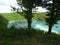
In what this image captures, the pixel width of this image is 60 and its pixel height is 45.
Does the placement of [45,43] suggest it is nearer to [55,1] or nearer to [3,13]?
[55,1]

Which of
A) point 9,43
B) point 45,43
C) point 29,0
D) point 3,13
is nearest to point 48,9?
point 29,0

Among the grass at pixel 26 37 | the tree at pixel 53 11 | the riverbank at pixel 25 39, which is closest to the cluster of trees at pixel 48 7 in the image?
the tree at pixel 53 11

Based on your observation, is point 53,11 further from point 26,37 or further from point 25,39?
point 25,39

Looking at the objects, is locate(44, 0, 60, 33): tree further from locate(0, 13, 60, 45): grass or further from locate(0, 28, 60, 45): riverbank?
locate(0, 28, 60, 45): riverbank

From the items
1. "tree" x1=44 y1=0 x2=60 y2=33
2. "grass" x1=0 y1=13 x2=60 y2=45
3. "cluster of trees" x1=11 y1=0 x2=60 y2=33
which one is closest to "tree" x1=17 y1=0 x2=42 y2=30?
"cluster of trees" x1=11 y1=0 x2=60 y2=33

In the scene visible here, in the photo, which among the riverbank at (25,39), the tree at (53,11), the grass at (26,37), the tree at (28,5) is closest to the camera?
the riverbank at (25,39)

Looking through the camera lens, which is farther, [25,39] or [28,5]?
[28,5]

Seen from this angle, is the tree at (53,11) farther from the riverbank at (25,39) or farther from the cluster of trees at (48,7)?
the riverbank at (25,39)

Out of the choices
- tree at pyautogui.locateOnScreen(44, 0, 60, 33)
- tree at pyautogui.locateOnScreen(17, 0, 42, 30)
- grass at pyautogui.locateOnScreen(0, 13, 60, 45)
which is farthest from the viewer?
tree at pyautogui.locateOnScreen(17, 0, 42, 30)

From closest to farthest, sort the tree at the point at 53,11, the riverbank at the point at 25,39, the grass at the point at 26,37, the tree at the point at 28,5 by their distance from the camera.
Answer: the riverbank at the point at 25,39
the grass at the point at 26,37
the tree at the point at 53,11
the tree at the point at 28,5

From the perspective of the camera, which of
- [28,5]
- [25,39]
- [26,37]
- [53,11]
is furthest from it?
[28,5]

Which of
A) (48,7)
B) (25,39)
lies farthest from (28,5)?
(25,39)

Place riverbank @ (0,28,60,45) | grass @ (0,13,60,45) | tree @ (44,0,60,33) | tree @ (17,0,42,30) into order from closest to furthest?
riverbank @ (0,28,60,45) → grass @ (0,13,60,45) → tree @ (44,0,60,33) → tree @ (17,0,42,30)

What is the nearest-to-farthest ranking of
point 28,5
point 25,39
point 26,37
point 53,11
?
point 25,39
point 26,37
point 53,11
point 28,5
